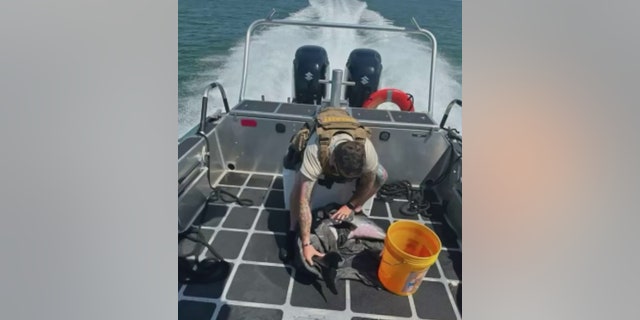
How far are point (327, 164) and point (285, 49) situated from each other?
5068mm

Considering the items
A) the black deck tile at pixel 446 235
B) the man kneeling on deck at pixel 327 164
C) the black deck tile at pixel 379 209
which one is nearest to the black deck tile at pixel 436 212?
the black deck tile at pixel 446 235

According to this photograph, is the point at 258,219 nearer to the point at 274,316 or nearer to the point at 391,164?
the point at 274,316

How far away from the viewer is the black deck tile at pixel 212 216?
2.16 meters

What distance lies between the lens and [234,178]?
267 cm


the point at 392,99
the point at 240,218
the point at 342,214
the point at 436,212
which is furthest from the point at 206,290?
the point at 392,99

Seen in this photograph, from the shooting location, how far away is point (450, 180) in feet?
7.99

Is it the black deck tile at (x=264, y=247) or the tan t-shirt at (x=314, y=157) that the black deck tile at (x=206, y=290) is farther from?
the tan t-shirt at (x=314, y=157)

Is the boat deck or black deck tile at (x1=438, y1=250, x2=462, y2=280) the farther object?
black deck tile at (x1=438, y1=250, x2=462, y2=280)

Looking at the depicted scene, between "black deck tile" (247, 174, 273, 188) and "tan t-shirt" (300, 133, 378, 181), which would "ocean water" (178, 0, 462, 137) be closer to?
"black deck tile" (247, 174, 273, 188)

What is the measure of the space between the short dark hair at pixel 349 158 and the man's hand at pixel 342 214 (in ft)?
1.12

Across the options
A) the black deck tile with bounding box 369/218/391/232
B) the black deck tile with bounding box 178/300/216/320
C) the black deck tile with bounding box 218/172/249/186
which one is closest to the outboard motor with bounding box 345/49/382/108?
the black deck tile with bounding box 218/172/249/186

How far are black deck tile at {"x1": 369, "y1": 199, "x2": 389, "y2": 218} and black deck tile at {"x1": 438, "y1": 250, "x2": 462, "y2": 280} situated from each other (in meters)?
0.42

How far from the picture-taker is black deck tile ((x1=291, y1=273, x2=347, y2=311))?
64.7 inches
